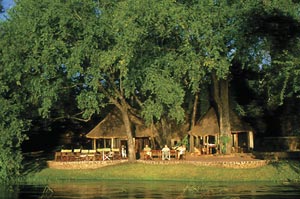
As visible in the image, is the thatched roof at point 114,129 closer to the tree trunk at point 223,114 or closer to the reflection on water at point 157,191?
the tree trunk at point 223,114

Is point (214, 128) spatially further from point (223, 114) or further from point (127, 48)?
point (127, 48)

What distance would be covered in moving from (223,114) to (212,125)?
5.55 ft

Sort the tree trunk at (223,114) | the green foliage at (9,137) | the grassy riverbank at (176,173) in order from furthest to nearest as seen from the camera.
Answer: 1. the tree trunk at (223,114)
2. the green foliage at (9,137)
3. the grassy riverbank at (176,173)

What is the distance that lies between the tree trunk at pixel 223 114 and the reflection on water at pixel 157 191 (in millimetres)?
11348

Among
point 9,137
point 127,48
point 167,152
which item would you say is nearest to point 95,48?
point 127,48

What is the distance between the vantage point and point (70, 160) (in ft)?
135

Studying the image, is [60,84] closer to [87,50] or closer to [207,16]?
[87,50]

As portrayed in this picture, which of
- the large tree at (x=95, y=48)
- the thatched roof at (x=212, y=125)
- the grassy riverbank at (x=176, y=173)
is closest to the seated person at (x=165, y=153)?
the grassy riverbank at (x=176, y=173)

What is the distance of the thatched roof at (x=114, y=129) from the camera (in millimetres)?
46375

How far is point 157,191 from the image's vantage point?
26906mm

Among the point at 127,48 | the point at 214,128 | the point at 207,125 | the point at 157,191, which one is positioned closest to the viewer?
the point at 157,191

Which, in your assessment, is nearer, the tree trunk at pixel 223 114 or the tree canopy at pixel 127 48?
the tree canopy at pixel 127 48

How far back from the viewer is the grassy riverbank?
3275cm

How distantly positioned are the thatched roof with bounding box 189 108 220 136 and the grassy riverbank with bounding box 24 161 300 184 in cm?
812
